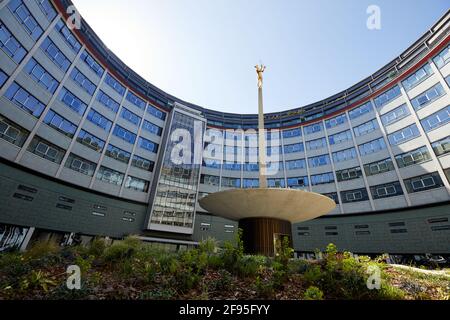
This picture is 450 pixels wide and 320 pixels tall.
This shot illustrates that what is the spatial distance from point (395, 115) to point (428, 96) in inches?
150

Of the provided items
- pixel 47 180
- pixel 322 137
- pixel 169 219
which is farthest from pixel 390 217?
pixel 47 180

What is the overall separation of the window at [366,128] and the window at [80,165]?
3715 cm

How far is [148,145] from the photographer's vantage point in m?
34.0

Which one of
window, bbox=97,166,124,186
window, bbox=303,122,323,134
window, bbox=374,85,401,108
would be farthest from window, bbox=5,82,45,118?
window, bbox=374,85,401,108

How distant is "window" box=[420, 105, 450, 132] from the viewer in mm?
24219

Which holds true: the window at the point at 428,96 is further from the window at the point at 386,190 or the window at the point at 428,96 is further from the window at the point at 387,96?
the window at the point at 386,190

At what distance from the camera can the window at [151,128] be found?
34434 millimetres

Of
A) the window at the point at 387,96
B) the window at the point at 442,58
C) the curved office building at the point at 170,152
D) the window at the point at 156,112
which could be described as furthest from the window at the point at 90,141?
the window at the point at 442,58

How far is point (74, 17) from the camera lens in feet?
86.8

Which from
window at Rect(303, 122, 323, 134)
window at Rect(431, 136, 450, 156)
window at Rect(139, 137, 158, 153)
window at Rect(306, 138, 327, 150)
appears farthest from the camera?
window at Rect(303, 122, 323, 134)

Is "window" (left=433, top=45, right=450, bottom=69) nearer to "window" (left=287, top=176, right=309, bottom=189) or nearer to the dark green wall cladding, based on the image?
"window" (left=287, top=176, right=309, bottom=189)

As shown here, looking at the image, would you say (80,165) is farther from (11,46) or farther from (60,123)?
(11,46)

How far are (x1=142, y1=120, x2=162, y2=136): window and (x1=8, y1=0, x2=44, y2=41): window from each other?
611 inches

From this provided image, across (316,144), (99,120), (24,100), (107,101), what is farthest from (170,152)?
(316,144)
